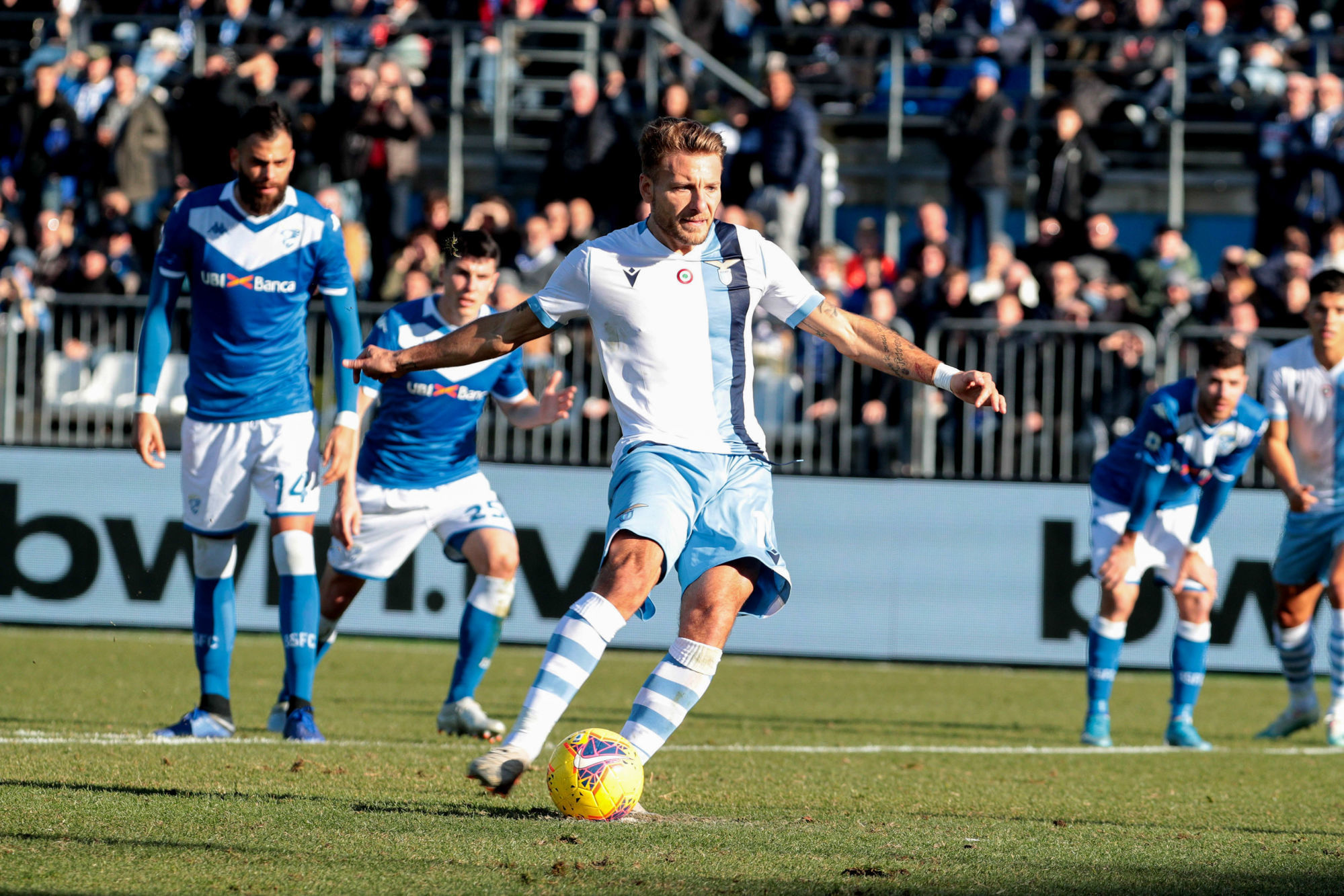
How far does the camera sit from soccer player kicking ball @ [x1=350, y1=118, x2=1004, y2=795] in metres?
5.28

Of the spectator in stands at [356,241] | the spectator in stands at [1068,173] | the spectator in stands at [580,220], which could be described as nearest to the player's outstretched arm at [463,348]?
the spectator in stands at [356,241]

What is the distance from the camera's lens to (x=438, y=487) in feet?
27.6

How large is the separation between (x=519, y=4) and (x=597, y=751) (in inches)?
599

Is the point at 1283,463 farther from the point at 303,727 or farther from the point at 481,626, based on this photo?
the point at 303,727

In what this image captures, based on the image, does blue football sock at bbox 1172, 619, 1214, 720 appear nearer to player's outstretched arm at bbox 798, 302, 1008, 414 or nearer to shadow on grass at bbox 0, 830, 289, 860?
player's outstretched arm at bbox 798, 302, 1008, 414

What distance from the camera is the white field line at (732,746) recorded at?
23.2ft

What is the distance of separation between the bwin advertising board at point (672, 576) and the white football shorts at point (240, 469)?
5630mm

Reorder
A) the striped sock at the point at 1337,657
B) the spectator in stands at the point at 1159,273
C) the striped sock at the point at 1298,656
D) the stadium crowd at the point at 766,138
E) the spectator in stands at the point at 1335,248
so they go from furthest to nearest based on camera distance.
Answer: the stadium crowd at the point at 766,138 < the spectator in stands at the point at 1159,273 < the spectator in stands at the point at 1335,248 < the striped sock at the point at 1298,656 < the striped sock at the point at 1337,657

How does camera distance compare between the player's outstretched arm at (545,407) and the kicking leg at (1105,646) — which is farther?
the kicking leg at (1105,646)

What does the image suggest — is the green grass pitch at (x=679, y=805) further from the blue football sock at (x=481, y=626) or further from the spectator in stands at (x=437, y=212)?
the spectator in stands at (x=437, y=212)

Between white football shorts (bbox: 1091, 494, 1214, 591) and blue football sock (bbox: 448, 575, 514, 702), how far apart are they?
320 cm

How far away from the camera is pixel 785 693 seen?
37.2ft

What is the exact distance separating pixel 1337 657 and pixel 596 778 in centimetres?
608

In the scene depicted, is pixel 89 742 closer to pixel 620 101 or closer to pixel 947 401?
pixel 947 401
